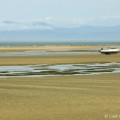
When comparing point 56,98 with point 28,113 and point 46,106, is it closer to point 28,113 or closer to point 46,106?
point 46,106

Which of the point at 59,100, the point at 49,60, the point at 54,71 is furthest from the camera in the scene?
the point at 49,60

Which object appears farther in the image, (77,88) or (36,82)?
(36,82)

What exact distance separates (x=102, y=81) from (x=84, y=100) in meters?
9.21

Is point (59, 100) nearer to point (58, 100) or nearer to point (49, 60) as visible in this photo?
point (58, 100)

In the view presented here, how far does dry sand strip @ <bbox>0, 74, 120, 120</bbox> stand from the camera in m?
16.3

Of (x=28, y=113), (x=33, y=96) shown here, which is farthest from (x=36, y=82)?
(x=28, y=113)

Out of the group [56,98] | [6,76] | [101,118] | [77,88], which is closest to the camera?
[101,118]

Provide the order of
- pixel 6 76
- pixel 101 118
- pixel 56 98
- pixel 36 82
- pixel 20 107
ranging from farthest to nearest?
pixel 6 76 < pixel 36 82 < pixel 56 98 < pixel 20 107 < pixel 101 118

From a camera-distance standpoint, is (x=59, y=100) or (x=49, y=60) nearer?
(x=59, y=100)

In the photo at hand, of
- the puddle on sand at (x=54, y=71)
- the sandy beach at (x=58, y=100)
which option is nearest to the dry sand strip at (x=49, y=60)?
the puddle on sand at (x=54, y=71)

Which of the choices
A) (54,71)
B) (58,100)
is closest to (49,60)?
(54,71)

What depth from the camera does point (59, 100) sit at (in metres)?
19.7

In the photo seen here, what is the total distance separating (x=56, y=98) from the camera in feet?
66.7

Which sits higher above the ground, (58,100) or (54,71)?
(58,100)
